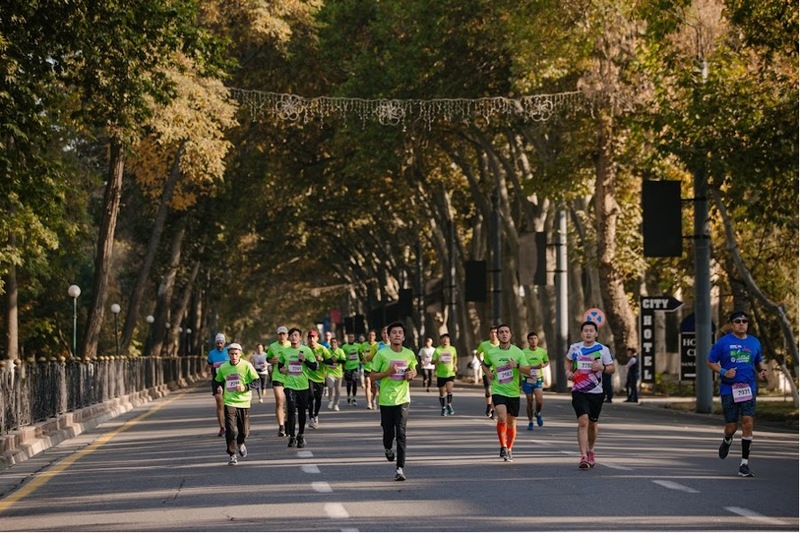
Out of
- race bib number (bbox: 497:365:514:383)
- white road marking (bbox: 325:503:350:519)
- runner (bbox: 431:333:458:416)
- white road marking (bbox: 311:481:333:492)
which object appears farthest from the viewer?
runner (bbox: 431:333:458:416)

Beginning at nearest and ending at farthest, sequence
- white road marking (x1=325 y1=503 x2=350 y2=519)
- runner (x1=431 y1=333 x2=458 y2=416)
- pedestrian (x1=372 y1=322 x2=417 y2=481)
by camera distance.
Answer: white road marking (x1=325 y1=503 x2=350 y2=519)
pedestrian (x1=372 y1=322 x2=417 y2=481)
runner (x1=431 y1=333 x2=458 y2=416)

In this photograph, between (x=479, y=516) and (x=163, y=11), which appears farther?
(x=163, y=11)

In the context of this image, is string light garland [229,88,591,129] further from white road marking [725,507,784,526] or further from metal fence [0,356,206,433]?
white road marking [725,507,784,526]

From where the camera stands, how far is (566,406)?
4172 centimetres

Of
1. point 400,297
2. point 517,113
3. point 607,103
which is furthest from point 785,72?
point 400,297

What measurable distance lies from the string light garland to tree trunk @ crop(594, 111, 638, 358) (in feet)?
4.93

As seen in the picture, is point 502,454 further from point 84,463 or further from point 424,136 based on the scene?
point 424,136

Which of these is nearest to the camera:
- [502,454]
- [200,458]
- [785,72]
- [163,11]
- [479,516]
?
[479,516]

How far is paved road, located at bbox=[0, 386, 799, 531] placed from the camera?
14.2m

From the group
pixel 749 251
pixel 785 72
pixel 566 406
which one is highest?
pixel 785 72

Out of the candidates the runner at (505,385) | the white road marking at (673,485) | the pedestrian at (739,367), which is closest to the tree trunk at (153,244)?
the runner at (505,385)

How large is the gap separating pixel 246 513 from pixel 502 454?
22.7ft

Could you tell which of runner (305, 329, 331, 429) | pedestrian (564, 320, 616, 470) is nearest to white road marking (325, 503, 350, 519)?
pedestrian (564, 320, 616, 470)

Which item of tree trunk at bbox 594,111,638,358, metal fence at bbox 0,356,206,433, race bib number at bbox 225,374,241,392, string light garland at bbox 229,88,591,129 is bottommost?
metal fence at bbox 0,356,206,433
